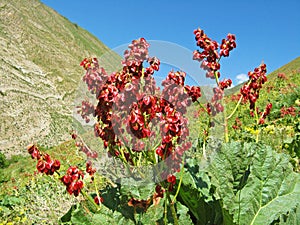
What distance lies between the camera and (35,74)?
29172mm

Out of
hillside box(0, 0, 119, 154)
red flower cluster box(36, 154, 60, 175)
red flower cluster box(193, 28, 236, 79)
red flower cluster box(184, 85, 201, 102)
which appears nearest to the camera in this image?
red flower cluster box(36, 154, 60, 175)

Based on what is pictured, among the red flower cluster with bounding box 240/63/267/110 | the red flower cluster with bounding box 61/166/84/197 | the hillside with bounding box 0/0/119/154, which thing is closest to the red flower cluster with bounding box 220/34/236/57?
the red flower cluster with bounding box 240/63/267/110

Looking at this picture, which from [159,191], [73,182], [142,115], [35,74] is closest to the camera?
[142,115]

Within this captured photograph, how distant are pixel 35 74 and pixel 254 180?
97.4 ft

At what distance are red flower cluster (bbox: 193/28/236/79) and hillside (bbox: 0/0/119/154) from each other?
15.9 meters

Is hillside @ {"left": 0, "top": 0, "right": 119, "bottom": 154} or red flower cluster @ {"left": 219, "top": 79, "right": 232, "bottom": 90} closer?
red flower cluster @ {"left": 219, "top": 79, "right": 232, "bottom": 90}

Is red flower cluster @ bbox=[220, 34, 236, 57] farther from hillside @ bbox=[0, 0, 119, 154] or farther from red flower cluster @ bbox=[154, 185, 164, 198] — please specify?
hillside @ bbox=[0, 0, 119, 154]

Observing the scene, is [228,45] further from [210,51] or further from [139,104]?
[139,104]

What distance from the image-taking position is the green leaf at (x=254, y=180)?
1.84 meters

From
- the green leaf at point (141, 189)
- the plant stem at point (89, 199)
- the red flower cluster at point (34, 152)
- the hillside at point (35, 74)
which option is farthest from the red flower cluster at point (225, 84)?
the hillside at point (35, 74)

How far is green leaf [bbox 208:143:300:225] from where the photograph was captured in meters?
1.84

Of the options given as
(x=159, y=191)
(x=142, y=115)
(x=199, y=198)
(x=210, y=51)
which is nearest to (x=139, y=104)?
(x=142, y=115)

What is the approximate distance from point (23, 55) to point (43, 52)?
12.8 ft

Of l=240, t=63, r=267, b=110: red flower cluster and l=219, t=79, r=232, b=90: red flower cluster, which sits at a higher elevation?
l=240, t=63, r=267, b=110: red flower cluster
